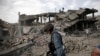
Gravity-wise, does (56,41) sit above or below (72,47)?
above

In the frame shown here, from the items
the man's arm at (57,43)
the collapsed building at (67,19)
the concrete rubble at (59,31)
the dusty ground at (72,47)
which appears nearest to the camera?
the man's arm at (57,43)

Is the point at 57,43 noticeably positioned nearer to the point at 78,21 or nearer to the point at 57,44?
the point at 57,44

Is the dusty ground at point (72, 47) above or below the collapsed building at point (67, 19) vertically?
below

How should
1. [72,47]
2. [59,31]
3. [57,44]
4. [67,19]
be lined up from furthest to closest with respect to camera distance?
[67,19]
[59,31]
[72,47]
[57,44]

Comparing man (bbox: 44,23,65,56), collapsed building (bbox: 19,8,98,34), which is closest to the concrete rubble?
collapsed building (bbox: 19,8,98,34)

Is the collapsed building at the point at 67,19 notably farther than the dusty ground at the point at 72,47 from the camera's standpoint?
Yes

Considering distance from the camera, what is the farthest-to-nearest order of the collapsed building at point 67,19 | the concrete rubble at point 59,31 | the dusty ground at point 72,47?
the collapsed building at point 67,19, the concrete rubble at point 59,31, the dusty ground at point 72,47

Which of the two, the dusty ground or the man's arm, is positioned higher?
the man's arm

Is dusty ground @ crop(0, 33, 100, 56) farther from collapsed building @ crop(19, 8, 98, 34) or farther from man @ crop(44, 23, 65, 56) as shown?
collapsed building @ crop(19, 8, 98, 34)

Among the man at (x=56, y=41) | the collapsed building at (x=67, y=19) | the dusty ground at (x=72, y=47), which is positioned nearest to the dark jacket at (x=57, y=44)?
Answer: the man at (x=56, y=41)

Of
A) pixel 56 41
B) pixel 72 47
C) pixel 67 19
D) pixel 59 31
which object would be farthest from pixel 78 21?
pixel 56 41

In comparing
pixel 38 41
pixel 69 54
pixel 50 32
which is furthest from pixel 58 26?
pixel 50 32

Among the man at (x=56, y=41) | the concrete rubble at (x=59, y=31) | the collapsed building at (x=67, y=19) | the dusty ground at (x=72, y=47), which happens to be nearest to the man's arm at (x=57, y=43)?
the man at (x=56, y=41)

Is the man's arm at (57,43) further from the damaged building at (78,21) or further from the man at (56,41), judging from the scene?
the damaged building at (78,21)
